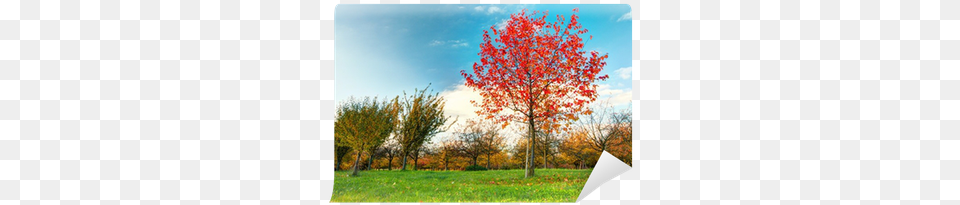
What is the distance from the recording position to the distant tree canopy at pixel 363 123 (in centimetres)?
579

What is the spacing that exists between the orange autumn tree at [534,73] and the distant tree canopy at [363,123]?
1009 mm

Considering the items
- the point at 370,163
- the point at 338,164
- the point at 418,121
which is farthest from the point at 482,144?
the point at 338,164

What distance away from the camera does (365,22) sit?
18.8ft

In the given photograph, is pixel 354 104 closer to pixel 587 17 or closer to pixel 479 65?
pixel 479 65

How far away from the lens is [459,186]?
18.9ft

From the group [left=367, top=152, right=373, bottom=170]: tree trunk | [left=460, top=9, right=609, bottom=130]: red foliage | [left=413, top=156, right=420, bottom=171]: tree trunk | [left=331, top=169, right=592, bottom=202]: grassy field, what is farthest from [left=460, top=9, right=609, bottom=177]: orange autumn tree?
[left=367, top=152, right=373, bottom=170]: tree trunk

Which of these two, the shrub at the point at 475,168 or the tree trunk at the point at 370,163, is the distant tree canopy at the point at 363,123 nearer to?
the tree trunk at the point at 370,163

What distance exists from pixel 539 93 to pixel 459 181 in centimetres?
134

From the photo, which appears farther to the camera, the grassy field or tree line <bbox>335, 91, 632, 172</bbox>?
tree line <bbox>335, 91, 632, 172</bbox>

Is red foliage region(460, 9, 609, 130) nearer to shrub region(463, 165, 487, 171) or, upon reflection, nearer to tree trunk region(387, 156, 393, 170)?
shrub region(463, 165, 487, 171)

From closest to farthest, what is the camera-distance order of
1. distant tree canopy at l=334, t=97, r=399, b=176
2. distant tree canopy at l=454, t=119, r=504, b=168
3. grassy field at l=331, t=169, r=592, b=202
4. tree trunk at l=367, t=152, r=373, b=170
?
grassy field at l=331, t=169, r=592, b=202 < distant tree canopy at l=334, t=97, r=399, b=176 < distant tree canopy at l=454, t=119, r=504, b=168 < tree trunk at l=367, t=152, r=373, b=170

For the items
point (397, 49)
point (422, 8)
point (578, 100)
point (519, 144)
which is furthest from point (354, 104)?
point (578, 100)

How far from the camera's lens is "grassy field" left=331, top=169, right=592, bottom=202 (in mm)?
5520

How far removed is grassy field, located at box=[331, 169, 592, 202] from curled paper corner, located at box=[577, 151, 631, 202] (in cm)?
8
